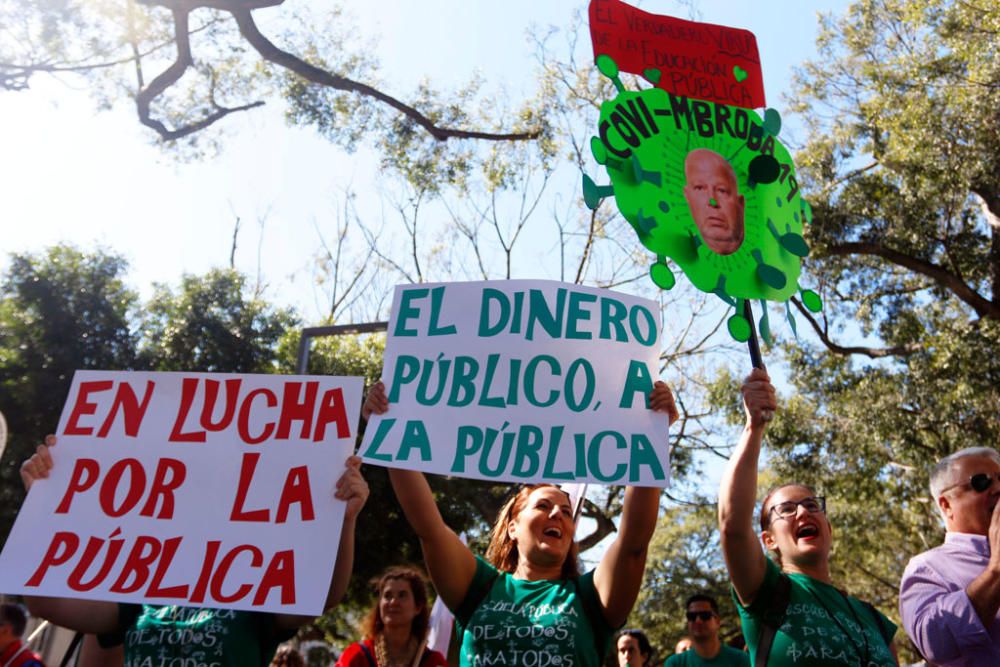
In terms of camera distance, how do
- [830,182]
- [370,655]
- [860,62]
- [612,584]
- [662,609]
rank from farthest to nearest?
[662,609] < [860,62] < [830,182] < [370,655] < [612,584]

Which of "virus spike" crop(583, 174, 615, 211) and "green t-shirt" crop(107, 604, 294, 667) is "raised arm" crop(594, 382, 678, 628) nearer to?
"virus spike" crop(583, 174, 615, 211)

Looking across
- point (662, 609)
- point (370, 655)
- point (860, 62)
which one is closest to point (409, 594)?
point (370, 655)

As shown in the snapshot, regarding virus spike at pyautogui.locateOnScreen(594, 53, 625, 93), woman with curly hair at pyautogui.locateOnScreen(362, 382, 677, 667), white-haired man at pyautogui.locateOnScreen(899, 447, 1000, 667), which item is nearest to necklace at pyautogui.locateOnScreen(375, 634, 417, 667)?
woman with curly hair at pyautogui.locateOnScreen(362, 382, 677, 667)

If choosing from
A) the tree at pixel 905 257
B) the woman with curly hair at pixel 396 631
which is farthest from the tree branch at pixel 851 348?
the woman with curly hair at pixel 396 631

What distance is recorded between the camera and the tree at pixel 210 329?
543 inches

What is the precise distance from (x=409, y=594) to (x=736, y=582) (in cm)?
200

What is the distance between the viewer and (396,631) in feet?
14.4

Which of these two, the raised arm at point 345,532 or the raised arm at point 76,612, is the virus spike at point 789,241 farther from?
the raised arm at point 76,612

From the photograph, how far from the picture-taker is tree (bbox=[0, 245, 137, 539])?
12.2m

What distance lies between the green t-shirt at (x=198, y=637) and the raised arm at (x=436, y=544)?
0.65m

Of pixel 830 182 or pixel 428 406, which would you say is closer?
pixel 428 406

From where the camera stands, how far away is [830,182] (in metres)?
14.3

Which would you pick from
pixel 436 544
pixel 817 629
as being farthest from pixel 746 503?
pixel 436 544

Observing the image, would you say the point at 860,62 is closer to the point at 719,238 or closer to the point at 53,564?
the point at 719,238
